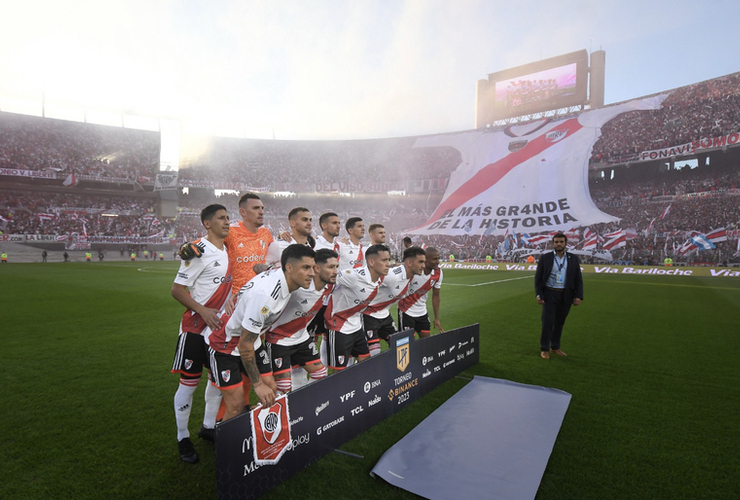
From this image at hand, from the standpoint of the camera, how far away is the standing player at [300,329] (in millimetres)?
3592

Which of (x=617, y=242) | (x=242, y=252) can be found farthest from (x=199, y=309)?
(x=617, y=242)

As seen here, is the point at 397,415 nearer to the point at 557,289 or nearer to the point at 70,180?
the point at 557,289

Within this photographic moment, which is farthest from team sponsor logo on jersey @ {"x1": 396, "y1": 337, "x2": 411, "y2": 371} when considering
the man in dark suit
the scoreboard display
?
the scoreboard display

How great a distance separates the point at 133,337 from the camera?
7824 millimetres

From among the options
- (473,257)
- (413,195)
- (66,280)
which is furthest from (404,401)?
(413,195)

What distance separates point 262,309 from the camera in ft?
9.66

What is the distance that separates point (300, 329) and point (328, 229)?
1837mm

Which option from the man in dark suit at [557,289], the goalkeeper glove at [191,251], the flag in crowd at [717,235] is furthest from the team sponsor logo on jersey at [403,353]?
the flag in crowd at [717,235]

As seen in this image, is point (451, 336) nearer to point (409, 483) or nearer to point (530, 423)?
point (530, 423)

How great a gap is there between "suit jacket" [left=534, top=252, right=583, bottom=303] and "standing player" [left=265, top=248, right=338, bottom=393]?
4.45 meters

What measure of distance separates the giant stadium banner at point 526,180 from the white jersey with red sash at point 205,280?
36517 mm

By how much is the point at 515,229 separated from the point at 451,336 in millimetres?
35358

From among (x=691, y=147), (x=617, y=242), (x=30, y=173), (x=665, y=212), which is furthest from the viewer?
(x=30, y=173)

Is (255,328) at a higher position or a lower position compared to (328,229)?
lower
